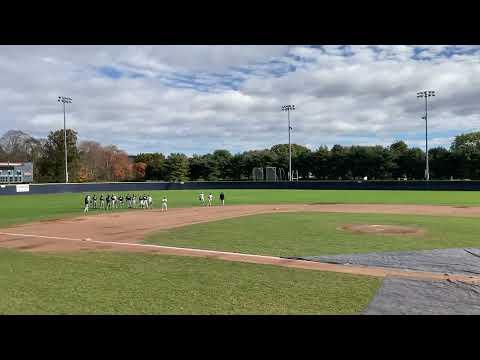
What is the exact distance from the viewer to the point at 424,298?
23.1ft

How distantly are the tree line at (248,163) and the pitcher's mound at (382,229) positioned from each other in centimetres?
6271

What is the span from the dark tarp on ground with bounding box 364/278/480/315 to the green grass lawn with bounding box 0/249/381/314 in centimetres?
27

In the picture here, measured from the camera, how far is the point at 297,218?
2173 cm

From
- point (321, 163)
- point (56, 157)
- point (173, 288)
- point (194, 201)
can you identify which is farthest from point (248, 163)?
point (173, 288)

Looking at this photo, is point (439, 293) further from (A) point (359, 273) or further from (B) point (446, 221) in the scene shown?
(B) point (446, 221)

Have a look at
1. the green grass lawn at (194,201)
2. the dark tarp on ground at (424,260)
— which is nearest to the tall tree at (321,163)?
the green grass lawn at (194,201)

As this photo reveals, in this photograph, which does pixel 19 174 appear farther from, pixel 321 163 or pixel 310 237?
pixel 310 237

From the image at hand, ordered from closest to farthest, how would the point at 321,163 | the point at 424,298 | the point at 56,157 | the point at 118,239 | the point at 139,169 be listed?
the point at 424,298
the point at 118,239
the point at 56,157
the point at 321,163
the point at 139,169

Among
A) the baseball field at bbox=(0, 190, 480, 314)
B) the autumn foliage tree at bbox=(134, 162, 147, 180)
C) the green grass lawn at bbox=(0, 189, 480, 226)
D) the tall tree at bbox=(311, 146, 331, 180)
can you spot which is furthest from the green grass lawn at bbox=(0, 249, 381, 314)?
the autumn foliage tree at bbox=(134, 162, 147, 180)

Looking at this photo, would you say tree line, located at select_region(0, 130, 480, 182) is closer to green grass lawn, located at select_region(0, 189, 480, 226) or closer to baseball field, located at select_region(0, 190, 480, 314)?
green grass lawn, located at select_region(0, 189, 480, 226)

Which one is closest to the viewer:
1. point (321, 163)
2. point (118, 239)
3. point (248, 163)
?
point (118, 239)

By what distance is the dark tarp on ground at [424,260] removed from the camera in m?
9.52

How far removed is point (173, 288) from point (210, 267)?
2.04 m
